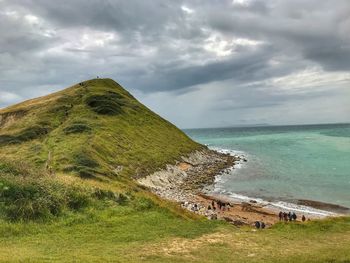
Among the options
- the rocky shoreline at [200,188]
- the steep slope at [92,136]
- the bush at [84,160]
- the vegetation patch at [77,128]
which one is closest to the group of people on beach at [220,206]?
the rocky shoreline at [200,188]

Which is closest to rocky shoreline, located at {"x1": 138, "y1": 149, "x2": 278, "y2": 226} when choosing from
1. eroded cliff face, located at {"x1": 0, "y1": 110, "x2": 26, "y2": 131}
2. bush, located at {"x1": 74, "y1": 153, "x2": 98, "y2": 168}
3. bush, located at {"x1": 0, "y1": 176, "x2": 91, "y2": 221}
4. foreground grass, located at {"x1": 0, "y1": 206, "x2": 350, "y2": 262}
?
bush, located at {"x1": 74, "y1": 153, "x2": 98, "y2": 168}

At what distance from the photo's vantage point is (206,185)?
71312mm

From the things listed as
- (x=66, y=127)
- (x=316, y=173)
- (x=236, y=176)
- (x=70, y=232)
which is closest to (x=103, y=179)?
(x=70, y=232)

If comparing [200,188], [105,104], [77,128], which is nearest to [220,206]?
[200,188]

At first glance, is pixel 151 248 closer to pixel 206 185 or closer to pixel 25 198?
pixel 25 198

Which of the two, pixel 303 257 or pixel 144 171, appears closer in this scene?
pixel 303 257

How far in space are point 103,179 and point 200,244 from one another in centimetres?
2534

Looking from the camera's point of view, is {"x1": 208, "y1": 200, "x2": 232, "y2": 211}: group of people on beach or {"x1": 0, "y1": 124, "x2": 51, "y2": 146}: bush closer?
{"x1": 208, "y1": 200, "x2": 232, "y2": 211}: group of people on beach

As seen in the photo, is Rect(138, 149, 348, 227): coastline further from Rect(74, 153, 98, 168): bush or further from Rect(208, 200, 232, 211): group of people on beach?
Rect(74, 153, 98, 168): bush

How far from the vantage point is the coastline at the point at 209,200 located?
1900 inches

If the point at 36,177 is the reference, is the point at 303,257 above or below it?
below

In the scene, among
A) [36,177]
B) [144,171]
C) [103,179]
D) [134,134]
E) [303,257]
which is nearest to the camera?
[303,257]

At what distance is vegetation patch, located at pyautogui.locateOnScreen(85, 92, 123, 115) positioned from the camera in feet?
312

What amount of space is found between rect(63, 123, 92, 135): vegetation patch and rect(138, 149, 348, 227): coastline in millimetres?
18947
